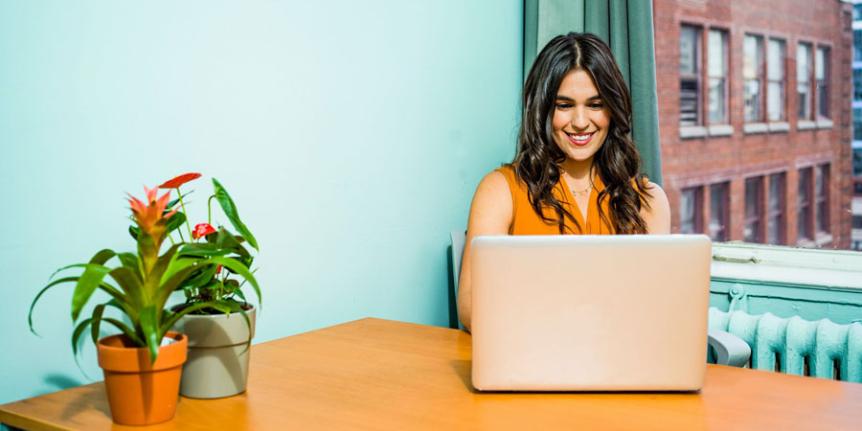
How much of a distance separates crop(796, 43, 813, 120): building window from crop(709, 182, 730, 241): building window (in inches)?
14.1

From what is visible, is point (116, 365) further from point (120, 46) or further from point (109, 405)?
point (120, 46)

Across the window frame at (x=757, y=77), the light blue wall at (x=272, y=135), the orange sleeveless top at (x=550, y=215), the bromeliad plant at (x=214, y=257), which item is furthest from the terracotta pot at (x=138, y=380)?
the window frame at (x=757, y=77)

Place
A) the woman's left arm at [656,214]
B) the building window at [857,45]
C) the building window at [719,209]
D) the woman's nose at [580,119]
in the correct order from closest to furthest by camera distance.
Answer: the woman's nose at [580,119] → the woman's left arm at [656,214] → the building window at [857,45] → the building window at [719,209]

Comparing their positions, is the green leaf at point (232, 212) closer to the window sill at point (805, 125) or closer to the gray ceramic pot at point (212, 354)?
the gray ceramic pot at point (212, 354)

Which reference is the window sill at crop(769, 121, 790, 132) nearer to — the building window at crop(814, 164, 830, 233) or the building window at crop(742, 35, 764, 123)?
the building window at crop(742, 35, 764, 123)

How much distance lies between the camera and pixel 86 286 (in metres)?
1.09

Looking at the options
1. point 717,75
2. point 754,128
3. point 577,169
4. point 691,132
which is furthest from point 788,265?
point 577,169

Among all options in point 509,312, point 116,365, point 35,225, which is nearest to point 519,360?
point 509,312

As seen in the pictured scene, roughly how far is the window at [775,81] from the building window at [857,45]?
9.6 inches

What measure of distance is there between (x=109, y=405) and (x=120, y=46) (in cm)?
63

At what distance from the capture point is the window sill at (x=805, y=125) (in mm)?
2545

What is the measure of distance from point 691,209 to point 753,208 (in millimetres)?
193

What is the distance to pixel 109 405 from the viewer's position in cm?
123

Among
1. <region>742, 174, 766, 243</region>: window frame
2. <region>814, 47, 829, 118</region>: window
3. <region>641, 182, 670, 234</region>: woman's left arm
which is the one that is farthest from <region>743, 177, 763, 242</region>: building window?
<region>641, 182, 670, 234</region>: woman's left arm
